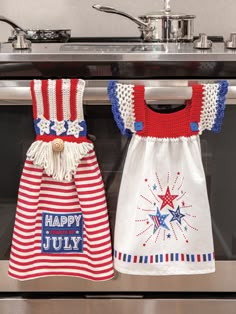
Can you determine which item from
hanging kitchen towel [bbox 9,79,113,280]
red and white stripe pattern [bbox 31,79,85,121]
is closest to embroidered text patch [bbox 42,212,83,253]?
hanging kitchen towel [bbox 9,79,113,280]

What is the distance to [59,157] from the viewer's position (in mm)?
874

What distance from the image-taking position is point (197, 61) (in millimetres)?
860

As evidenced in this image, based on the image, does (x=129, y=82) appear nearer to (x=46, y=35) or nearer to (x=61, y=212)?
(x=61, y=212)

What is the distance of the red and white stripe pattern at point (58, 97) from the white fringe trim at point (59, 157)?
0.04 meters

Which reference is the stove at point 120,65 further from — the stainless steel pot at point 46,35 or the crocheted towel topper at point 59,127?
the stainless steel pot at point 46,35

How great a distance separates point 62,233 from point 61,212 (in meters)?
0.03

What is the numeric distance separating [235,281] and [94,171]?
0.29 m

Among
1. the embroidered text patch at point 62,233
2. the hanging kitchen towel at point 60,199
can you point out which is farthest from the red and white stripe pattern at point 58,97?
the embroidered text patch at point 62,233

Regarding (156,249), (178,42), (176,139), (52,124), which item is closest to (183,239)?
(156,249)

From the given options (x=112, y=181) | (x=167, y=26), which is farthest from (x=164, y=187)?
(x=167, y=26)

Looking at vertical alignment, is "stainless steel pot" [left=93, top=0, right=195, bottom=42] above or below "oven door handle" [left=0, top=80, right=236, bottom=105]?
above

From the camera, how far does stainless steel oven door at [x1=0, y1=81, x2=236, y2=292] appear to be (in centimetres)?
89

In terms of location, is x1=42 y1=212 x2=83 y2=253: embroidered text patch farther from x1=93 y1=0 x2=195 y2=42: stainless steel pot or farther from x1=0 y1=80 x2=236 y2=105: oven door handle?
x1=93 y1=0 x2=195 y2=42: stainless steel pot

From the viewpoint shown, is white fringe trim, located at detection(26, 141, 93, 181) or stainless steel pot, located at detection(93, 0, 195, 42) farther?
stainless steel pot, located at detection(93, 0, 195, 42)
